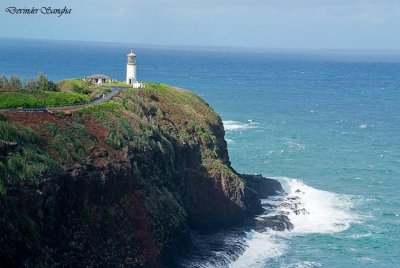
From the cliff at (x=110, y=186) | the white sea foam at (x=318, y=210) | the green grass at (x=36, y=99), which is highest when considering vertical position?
the green grass at (x=36, y=99)

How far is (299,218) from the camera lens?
57812mm

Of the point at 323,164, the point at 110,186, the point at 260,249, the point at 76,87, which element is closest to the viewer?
the point at 110,186

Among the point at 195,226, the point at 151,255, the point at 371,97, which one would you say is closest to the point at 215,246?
the point at 195,226

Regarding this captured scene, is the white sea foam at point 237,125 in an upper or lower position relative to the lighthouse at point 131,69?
lower

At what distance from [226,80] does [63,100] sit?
450ft

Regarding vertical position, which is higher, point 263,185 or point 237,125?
point 237,125

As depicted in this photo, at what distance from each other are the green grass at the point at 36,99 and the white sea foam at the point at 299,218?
18435 mm

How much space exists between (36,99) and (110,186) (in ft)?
44.4

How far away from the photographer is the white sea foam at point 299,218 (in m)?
48.6

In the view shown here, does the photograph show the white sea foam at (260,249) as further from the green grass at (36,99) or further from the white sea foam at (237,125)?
the white sea foam at (237,125)

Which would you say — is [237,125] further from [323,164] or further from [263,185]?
[263,185]

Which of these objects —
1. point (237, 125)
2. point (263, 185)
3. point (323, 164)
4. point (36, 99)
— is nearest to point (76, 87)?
point (36, 99)

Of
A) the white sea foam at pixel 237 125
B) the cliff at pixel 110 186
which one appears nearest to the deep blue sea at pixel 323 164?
the white sea foam at pixel 237 125

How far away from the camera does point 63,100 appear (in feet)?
168
